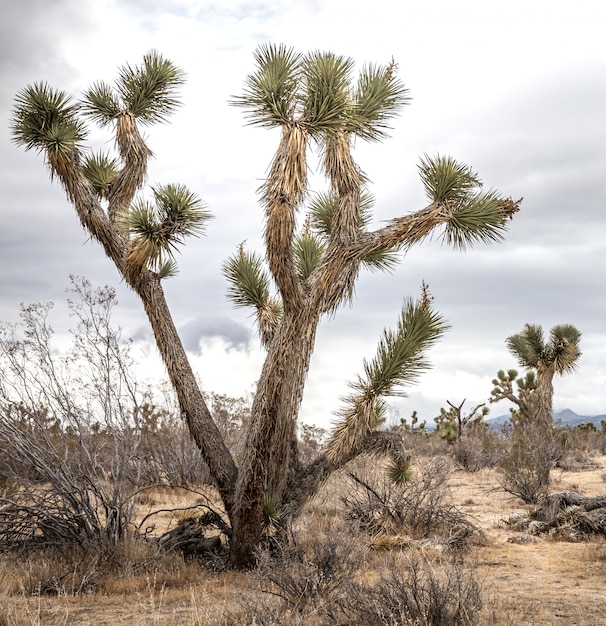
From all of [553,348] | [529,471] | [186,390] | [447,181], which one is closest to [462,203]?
[447,181]

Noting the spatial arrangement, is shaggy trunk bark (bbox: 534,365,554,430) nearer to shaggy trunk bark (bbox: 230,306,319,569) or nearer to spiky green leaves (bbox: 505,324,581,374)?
spiky green leaves (bbox: 505,324,581,374)

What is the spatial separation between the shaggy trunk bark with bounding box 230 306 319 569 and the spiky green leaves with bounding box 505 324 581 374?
14.2 metres

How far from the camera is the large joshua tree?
→ 7.48 metres

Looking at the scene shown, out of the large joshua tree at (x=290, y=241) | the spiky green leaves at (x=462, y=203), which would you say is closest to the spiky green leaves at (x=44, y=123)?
the large joshua tree at (x=290, y=241)

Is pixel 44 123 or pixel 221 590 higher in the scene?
A: pixel 44 123

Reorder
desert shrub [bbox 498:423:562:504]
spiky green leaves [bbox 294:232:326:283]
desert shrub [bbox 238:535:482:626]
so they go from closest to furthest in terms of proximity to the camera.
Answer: desert shrub [bbox 238:535:482:626]
spiky green leaves [bbox 294:232:326:283]
desert shrub [bbox 498:423:562:504]

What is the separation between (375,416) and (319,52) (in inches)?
169

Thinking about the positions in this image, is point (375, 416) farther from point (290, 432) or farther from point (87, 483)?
point (87, 483)

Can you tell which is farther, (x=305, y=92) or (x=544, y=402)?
(x=544, y=402)

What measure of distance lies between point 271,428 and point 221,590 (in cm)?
181

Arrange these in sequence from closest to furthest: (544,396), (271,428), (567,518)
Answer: (271,428)
(567,518)
(544,396)

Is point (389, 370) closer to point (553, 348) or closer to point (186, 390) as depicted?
point (186, 390)

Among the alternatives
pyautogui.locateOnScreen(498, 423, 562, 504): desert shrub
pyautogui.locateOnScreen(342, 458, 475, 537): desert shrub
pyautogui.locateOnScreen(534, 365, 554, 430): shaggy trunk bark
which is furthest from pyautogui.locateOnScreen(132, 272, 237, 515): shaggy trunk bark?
pyautogui.locateOnScreen(534, 365, 554, 430): shaggy trunk bark

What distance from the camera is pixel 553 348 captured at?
2042 centimetres
